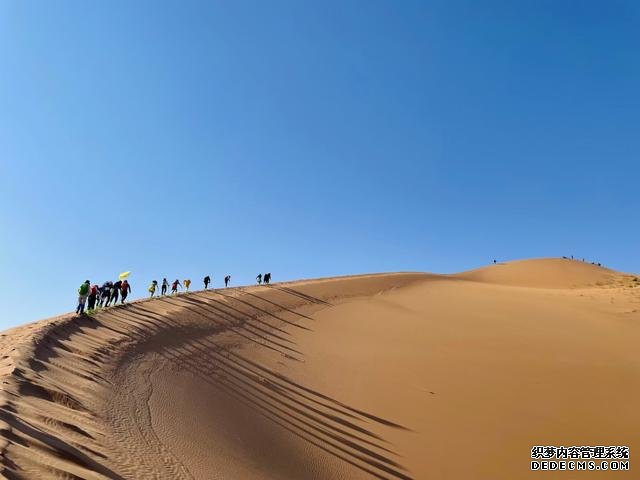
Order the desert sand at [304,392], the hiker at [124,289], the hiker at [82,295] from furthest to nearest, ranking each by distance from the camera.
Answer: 1. the hiker at [124,289]
2. the hiker at [82,295]
3. the desert sand at [304,392]

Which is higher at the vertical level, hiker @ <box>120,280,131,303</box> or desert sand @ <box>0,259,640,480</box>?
hiker @ <box>120,280,131,303</box>

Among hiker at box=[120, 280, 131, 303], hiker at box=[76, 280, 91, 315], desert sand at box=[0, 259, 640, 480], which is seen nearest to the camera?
desert sand at box=[0, 259, 640, 480]

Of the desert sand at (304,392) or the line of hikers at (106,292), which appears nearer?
the desert sand at (304,392)

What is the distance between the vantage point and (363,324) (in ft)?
69.2

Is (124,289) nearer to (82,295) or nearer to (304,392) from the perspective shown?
(82,295)

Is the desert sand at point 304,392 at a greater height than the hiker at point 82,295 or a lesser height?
lesser

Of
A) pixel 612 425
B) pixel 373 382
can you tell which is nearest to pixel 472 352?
pixel 373 382

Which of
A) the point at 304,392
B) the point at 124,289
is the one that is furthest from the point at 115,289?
the point at 304,392

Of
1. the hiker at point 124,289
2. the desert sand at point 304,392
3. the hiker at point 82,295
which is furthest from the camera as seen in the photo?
the hiker at point 124,289

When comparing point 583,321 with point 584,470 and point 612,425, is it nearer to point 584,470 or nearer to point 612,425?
point 612,425

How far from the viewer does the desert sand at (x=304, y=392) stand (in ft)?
19.4

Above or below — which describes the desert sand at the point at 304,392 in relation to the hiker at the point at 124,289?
below

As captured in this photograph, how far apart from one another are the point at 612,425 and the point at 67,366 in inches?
484

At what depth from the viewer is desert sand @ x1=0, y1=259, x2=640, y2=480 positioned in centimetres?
590
